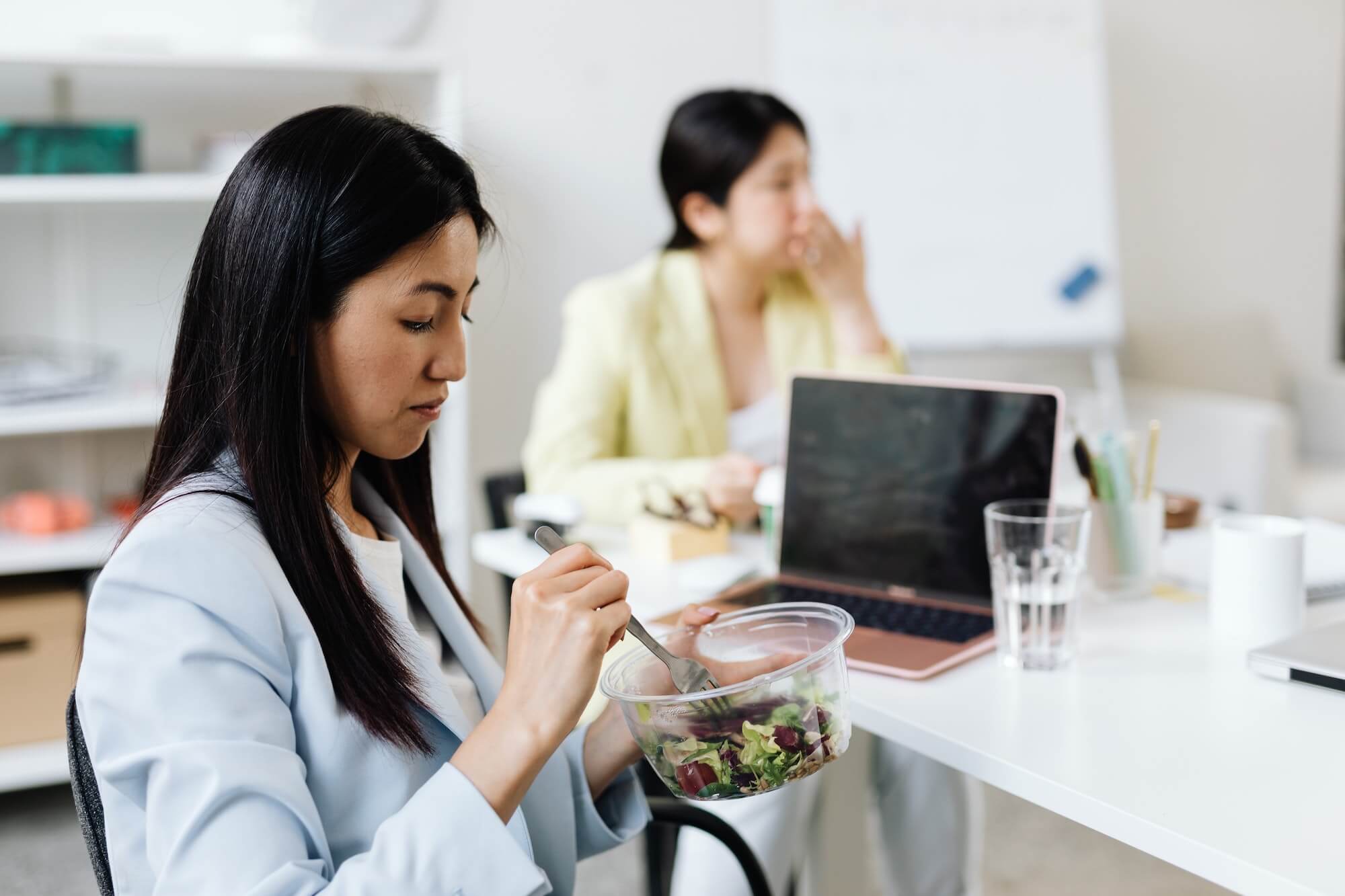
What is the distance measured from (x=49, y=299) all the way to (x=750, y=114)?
58.5 inches

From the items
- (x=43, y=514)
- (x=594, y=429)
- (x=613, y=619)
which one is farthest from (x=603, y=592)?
(x=43, y=514)

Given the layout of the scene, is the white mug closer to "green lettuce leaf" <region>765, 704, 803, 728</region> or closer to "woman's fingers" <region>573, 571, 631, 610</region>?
"green lettuce leaf" <region>765, 704, 803, 728</region>

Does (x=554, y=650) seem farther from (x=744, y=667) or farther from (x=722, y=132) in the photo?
(x=722, y=132)

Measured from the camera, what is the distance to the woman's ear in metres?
2.07

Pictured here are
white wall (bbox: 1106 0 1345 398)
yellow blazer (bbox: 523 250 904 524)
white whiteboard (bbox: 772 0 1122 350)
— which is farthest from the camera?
white wall (bbox: 1106 0 1345 398)

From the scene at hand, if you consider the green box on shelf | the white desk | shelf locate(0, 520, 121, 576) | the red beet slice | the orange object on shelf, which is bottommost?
shelf locate(0, 520, 121, 576)

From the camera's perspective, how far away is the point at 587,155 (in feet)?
9.69

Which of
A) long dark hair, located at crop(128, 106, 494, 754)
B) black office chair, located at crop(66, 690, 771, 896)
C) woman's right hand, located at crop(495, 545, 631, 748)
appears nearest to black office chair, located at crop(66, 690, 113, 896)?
black office chair, located at crop(66, 690, 771, 896)

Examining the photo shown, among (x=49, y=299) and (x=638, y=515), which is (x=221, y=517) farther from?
(x=49, y=299)

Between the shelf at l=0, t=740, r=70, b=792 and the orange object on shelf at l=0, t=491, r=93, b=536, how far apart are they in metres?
0.39

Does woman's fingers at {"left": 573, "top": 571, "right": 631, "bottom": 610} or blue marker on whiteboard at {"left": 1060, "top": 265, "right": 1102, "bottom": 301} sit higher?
blue marker on whiteboard at {"left": 1060, "top": 265, "right": 1102, "bottom": 301}

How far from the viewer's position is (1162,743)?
0.92 meters

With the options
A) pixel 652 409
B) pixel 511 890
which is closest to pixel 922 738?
pixel 511 890

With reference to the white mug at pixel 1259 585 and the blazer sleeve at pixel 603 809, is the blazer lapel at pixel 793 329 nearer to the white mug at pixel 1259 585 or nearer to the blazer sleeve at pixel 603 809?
the white mug at pixel 1259 585
